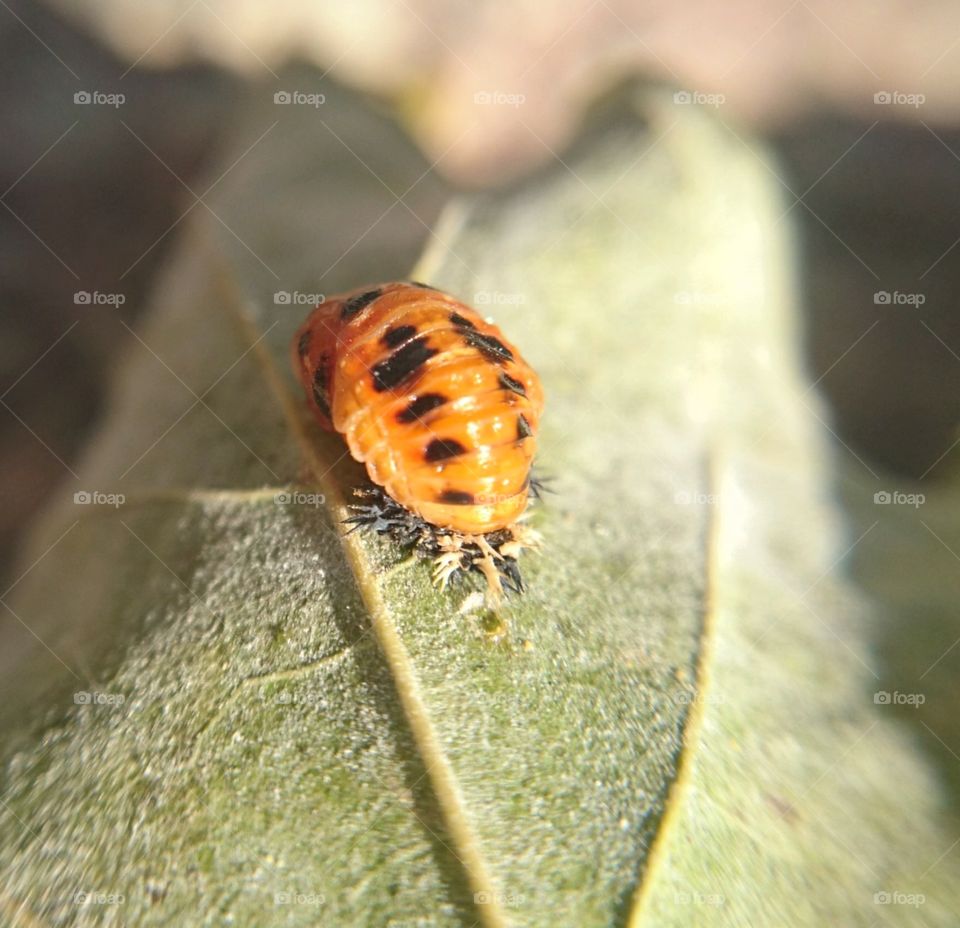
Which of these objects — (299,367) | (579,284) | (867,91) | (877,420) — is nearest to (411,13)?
(579,284)

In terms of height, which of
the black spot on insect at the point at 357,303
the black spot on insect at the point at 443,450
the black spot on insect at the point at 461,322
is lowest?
the black spot on insect at the point at 443,450

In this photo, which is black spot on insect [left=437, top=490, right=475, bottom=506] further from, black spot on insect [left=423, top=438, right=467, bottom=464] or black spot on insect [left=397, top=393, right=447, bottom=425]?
black spot on insect [left=397, top=393, right=447, bottom=425]

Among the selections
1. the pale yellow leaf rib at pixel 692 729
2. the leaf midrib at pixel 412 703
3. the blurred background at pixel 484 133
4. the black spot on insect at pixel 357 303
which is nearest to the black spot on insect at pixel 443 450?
the leaf midrib at pixel 412 703

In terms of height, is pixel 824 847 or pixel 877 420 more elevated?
pixel 824 847

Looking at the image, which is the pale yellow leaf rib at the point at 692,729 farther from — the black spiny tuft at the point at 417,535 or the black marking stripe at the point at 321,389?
the black marking stripe at the point at 321,389

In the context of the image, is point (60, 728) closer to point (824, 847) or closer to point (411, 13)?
point (824, 847)

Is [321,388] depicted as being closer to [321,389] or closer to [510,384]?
[321,389]
